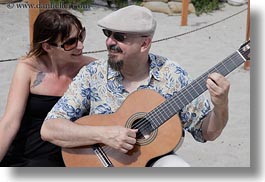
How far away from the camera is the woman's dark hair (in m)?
1.94

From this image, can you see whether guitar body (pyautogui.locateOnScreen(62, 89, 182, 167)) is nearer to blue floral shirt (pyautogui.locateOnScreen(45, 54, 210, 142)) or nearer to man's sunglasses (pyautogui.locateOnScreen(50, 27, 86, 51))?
blue floral shirt (pyautogui.locateOnScreen(45, 54, 210, 142))

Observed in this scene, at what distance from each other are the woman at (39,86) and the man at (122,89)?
113mm

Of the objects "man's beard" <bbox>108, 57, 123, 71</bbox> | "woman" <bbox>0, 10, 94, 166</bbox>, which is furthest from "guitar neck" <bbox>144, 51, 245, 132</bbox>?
"woman" <bbox>0, 10, 94, 166</bbox>

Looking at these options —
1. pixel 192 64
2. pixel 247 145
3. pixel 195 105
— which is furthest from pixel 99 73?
pixel 192 64

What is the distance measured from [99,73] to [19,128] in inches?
12.5

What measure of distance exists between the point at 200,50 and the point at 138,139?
1795mm

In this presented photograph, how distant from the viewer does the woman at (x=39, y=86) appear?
6.36 ft

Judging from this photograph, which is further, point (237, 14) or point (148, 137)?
point (237, 14)

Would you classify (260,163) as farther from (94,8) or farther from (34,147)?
(94,8)

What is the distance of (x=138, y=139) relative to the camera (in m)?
1.82

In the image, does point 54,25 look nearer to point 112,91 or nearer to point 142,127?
point 112,91

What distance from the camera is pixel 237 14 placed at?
12.2 feet

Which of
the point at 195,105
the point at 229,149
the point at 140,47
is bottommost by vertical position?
the point at 229,149

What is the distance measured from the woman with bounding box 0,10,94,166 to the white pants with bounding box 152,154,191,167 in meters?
0.32
